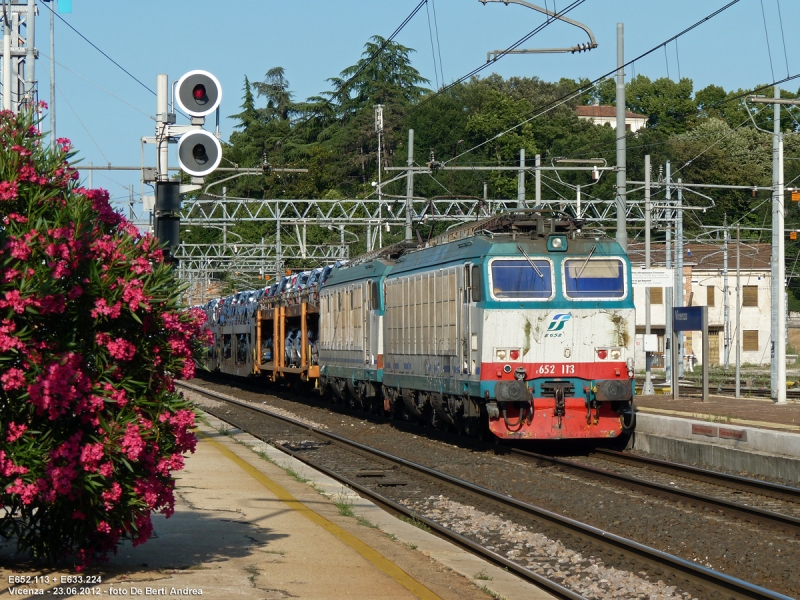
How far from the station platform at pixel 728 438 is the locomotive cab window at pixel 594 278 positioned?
85.1 inches

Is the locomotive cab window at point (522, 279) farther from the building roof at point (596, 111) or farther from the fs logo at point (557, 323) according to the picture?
the building roof at point (596, 111)

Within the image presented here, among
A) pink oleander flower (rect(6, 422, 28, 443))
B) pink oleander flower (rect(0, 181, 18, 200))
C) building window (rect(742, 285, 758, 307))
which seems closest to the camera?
pink oleander flower (rect(6, 422, 28, 443))

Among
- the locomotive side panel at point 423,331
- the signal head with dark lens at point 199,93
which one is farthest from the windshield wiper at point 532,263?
the signal head with dark lens at point 199,93

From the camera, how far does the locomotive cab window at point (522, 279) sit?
1789 cm

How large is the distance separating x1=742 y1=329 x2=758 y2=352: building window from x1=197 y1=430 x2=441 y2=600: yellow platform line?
56.9 metres

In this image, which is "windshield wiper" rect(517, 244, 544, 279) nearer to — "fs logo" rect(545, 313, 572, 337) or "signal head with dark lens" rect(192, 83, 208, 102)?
"fs logo" rect(545, 313, 572, 337)

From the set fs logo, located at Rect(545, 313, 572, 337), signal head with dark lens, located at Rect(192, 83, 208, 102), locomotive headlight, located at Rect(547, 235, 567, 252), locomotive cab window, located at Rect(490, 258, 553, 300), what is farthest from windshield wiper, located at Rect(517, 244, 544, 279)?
signal head with dark lens, located at Rect(192, 83, 208, 102)

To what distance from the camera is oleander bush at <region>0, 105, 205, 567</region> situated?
707cm

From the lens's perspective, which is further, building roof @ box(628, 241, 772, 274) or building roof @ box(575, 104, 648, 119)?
building roof @ box(575, 104, 648, 119)

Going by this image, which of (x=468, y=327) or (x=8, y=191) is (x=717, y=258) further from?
(x=8, y=191)

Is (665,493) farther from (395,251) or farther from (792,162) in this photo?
(792,162)

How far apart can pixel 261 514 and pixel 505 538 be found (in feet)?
A: 7.58

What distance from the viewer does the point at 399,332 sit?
74.7ft

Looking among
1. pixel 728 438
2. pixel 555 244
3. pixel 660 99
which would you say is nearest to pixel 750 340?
pixel 660 99
